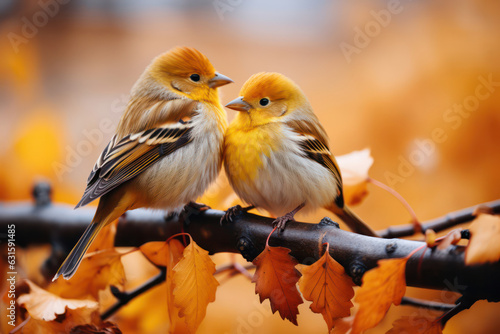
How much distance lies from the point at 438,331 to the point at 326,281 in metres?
0.20

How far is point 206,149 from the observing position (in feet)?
3.46

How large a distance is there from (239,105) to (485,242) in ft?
2.27

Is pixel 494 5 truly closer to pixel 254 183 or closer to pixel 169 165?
pixel 254 183

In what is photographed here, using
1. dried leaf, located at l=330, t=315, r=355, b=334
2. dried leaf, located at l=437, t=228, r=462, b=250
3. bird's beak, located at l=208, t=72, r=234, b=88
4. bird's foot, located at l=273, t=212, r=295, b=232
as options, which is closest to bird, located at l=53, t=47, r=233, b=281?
bird's beak, located at l=208, t=72, r=234, b=88

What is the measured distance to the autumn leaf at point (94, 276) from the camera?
882mm

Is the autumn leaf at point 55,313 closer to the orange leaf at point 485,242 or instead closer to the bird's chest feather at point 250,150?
the bird's chest feather at point 250,150

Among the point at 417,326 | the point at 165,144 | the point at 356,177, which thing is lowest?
Answer: the point at 417,326

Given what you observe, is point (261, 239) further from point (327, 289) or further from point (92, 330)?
point (92, 330)

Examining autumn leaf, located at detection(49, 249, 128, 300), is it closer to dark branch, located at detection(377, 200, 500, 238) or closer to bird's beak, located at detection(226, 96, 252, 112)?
bird's beak, located at detection(226, 96, 252, 112)

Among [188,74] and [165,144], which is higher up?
[188,74]

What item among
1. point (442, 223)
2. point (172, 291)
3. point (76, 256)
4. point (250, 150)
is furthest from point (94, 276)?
point (442, 223)

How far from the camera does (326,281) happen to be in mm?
684

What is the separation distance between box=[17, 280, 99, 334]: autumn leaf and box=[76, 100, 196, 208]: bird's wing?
0.26 meters

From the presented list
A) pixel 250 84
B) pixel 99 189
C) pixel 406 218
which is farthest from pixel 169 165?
Result: pixel 406 218
